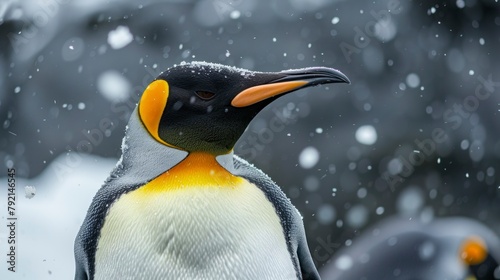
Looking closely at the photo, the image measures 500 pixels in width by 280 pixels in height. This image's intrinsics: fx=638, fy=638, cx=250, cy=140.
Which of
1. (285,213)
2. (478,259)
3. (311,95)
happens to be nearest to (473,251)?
(478,259)

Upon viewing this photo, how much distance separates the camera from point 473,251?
7.68 ft

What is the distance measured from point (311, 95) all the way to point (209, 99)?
188 cm

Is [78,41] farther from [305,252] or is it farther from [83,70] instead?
[305,252]

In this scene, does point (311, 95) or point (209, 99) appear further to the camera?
point (311, 95)

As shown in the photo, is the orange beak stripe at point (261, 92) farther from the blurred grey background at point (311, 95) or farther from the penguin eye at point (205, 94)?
the blurred grey background at point (311, 95)

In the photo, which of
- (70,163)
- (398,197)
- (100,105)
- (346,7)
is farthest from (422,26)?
(70,163)

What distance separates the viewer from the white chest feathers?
878 millimetres

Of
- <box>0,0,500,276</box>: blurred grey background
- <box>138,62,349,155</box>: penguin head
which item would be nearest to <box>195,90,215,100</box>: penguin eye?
<box>138,62,349,155</box>: penguin head

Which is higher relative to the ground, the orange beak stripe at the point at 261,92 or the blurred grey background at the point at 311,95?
the orange beak stripe at the point at 261,92

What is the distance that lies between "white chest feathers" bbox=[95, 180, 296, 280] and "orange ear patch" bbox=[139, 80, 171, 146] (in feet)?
0.32

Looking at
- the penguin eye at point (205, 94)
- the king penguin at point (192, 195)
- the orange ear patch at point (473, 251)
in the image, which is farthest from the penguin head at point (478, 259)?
the penguin eye at point (205, 94)

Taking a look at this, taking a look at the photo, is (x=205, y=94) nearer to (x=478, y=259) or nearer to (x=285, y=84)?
(x=285, y=84)

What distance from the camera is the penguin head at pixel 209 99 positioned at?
0.88 metres

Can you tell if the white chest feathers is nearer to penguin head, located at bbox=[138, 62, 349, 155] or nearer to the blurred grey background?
penguin head, located at bbox=[138, 62, 349, 155]
